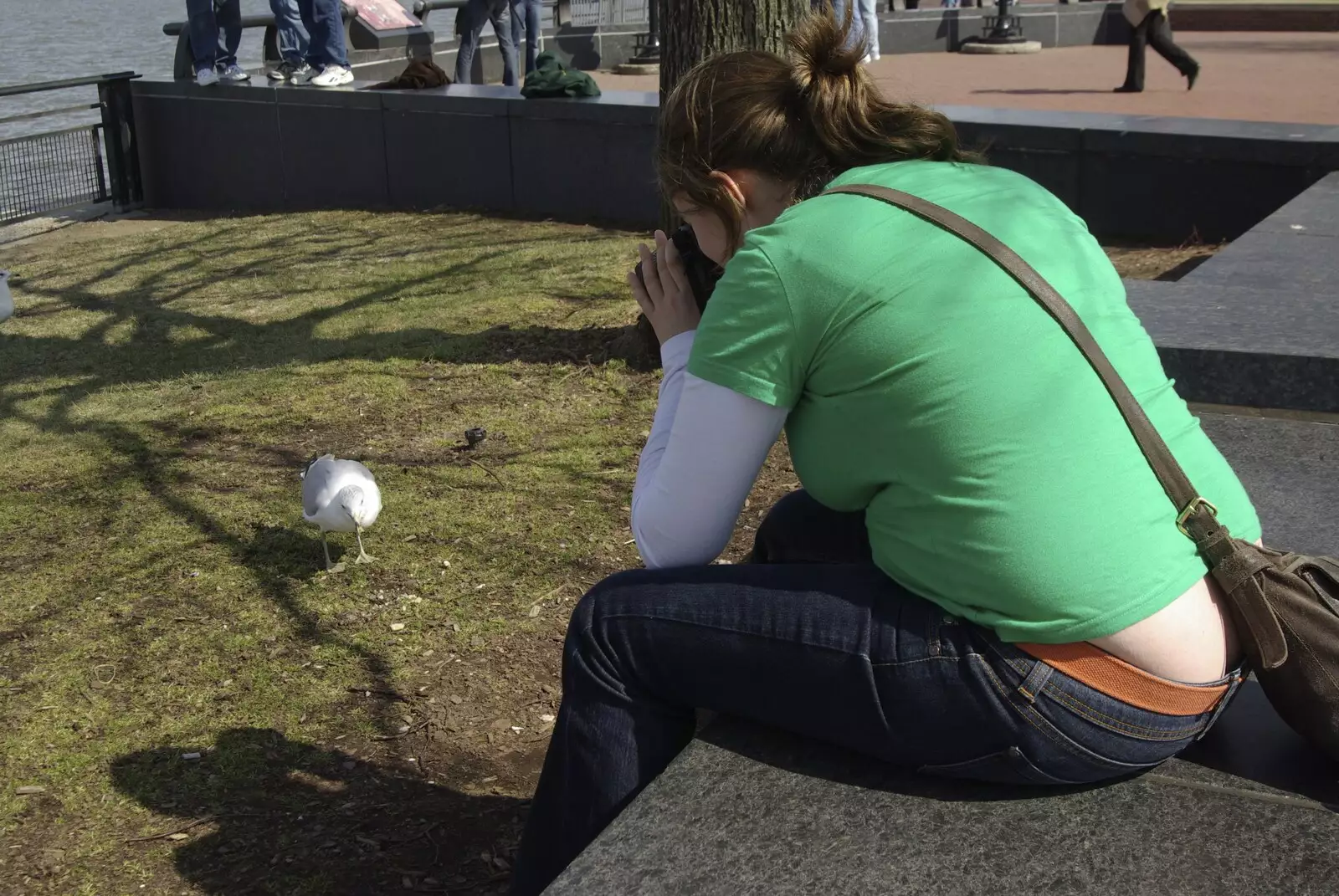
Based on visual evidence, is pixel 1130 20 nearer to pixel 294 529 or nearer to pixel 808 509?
pixel 294 529

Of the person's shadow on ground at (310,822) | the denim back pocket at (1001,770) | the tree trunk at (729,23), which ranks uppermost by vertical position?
the tree trunk at (729,23)

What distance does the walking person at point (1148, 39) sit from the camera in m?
13.7

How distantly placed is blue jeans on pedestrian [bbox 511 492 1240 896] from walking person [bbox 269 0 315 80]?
9118 mm

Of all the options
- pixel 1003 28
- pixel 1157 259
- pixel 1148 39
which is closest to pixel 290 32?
pixel 1157 259

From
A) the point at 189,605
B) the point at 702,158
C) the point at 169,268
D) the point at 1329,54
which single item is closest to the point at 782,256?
the point at 702,158

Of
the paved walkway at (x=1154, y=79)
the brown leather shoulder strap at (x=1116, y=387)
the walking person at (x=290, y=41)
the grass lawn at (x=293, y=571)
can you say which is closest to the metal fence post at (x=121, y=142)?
the walking person at (x=290, y=41)

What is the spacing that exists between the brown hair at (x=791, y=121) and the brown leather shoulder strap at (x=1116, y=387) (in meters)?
0.27

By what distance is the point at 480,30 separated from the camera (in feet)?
41.2

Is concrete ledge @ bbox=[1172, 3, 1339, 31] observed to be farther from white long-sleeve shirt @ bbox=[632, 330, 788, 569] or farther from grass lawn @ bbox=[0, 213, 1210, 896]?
white long-sleeve shirt @ bbox=[632, 330, 788, 569]

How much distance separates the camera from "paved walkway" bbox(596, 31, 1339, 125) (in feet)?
42.7

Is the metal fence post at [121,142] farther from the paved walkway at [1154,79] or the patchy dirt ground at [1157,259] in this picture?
the patchy dirt ground at [1157,259]

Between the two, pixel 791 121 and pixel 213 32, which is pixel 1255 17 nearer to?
pixel 213 32

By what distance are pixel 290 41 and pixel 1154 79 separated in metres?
9.67

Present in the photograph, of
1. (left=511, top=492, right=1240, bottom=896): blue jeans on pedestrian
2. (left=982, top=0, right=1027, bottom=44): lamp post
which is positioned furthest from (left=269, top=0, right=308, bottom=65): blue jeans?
(left=982, top=0, right=1027, bottom=44): lamp post
